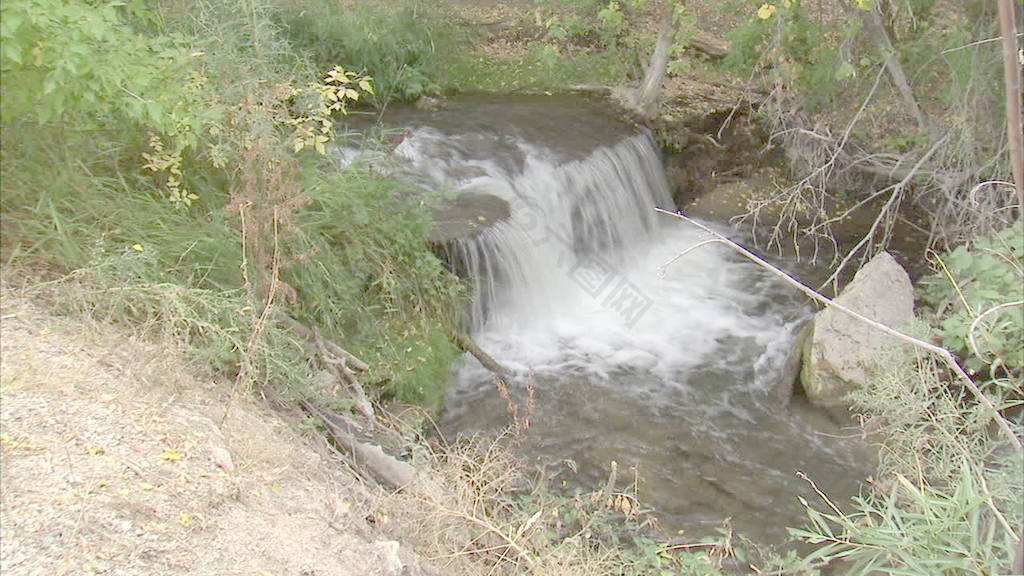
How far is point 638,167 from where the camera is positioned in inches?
338

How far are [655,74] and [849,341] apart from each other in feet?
14.6

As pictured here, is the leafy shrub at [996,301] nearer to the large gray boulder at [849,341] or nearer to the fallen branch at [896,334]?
the large gray boulder at [849,341]

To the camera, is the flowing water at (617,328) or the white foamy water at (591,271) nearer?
the flowing water at (617,328)

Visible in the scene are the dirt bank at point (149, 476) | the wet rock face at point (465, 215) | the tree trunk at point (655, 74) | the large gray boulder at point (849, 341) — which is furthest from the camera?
the tree trunk at point (655, 74)

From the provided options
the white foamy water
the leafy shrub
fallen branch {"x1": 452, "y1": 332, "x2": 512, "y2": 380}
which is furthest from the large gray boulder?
fallen branch {"x1": 452, "y1": 332, "x2": 512, "y2": 380}

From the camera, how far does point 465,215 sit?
675cm

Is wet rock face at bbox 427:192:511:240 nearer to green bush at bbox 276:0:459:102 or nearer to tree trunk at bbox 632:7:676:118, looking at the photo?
green bush at bbox 276:0:459:102

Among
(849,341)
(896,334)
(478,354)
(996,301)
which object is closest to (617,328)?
(478,354)

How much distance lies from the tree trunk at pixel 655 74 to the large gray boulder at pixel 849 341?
376 centimetres

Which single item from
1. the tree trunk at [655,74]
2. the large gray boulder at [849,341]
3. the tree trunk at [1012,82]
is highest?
the tree trunk at [1012,82]

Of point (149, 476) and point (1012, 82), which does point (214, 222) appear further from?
point (1012, 82)

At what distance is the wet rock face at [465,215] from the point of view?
6.33m

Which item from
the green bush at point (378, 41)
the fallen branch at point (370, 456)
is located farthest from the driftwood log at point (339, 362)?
the green bush at point (378, 41)

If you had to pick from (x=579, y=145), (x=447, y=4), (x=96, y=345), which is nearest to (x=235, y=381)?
(x=96, y=345)
